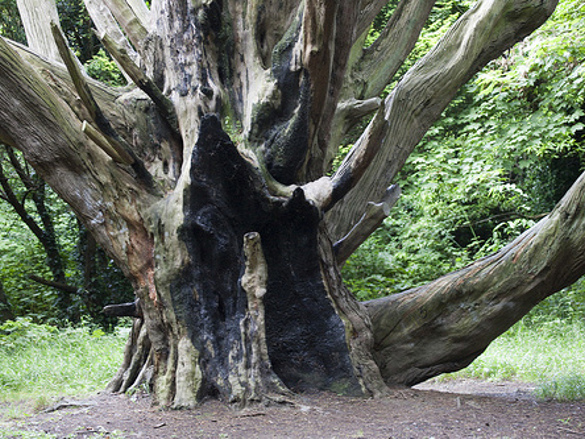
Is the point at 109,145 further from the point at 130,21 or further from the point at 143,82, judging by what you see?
the point at 130,21

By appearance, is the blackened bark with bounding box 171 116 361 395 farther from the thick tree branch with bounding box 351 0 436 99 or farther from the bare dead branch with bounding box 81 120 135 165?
the thick tree branch with bounding box 351 0 436 99

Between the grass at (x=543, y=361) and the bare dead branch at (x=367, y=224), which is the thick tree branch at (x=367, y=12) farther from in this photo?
the grass at (x=543, y=361)

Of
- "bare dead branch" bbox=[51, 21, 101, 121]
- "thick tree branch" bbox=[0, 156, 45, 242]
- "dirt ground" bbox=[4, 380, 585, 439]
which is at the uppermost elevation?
"thick tree branch" bbox=[0, 156, 45, 242]

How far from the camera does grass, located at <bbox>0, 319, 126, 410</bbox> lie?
455cm

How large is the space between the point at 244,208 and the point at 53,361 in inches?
156

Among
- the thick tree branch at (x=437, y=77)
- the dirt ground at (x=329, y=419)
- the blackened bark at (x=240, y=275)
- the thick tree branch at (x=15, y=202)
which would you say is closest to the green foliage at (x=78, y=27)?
the thick tree branch at (x=15, y=202)

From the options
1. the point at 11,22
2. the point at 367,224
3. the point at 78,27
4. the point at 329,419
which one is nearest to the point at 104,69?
the point at 78,27

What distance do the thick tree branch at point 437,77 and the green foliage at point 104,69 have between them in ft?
23.7

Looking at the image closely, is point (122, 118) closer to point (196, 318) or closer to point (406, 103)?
point (196, 318)

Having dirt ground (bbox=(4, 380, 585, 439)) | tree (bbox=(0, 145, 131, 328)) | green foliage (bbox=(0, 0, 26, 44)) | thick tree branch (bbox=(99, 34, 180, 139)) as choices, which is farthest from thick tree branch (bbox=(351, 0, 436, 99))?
green foliage (bbox=(0, 0, 26, 44))

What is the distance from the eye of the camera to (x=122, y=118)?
3.82 metres

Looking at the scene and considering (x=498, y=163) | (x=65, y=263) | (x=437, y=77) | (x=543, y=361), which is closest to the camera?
(x=437, y=77)

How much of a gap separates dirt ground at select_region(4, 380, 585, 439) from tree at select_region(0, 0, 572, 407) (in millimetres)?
179

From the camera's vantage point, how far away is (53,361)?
236 inches
